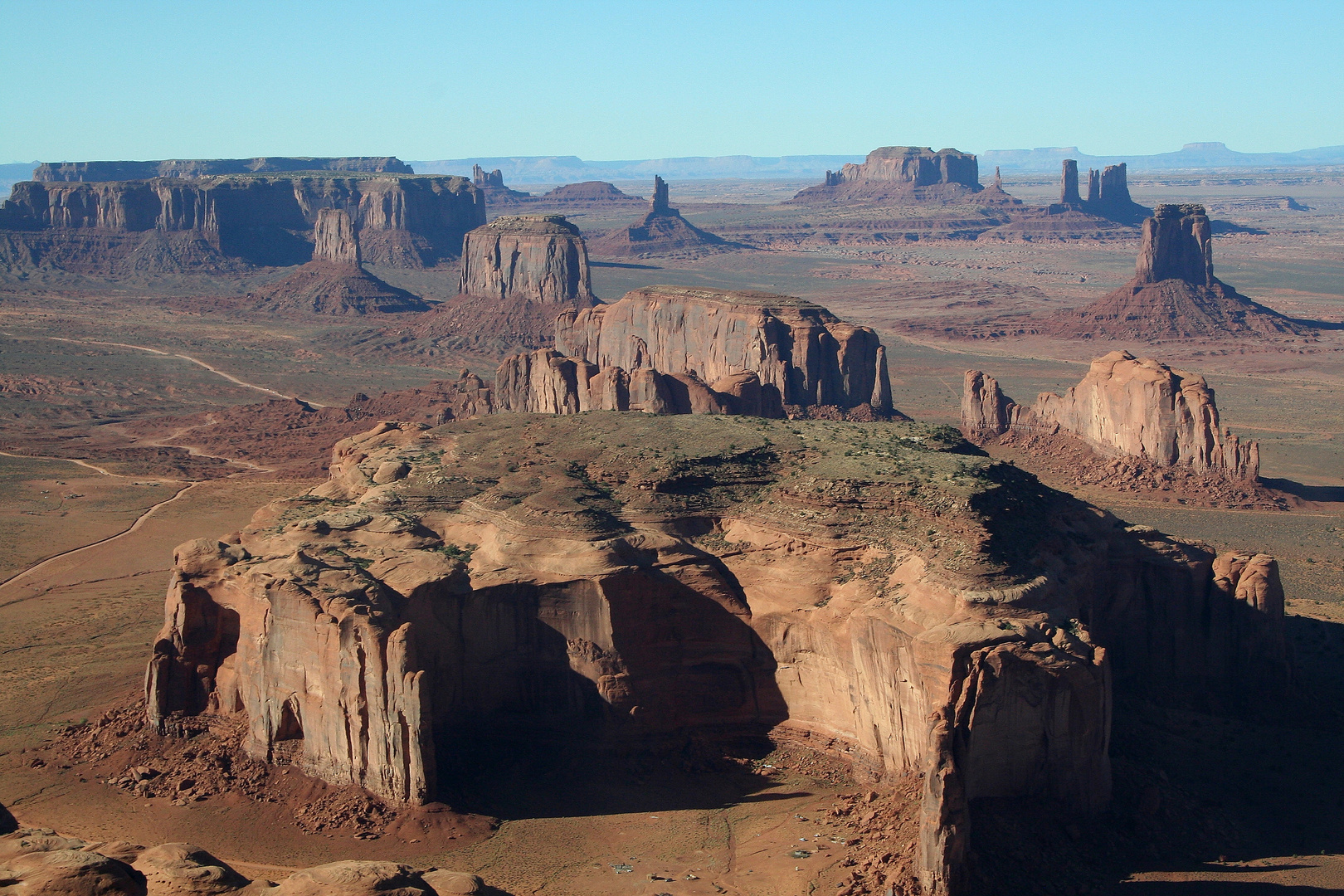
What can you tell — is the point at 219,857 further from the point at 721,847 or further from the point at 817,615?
the point at 817,615

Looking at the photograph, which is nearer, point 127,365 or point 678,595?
point 678,595

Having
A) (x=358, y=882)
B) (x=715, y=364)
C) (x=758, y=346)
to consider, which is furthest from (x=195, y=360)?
(x=358, y=882)

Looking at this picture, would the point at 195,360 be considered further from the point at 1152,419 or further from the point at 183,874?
the point at 183,874

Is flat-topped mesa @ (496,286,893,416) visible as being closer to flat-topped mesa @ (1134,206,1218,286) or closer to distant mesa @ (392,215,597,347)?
distant mesa @ (392,215,597,347)

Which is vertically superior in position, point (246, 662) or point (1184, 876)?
point (246, 662)

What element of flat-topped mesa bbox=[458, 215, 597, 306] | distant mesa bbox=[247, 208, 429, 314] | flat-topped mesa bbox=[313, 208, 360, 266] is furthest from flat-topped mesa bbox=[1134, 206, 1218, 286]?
flat-topped mesa bbox=[313, 208, 360, 266]

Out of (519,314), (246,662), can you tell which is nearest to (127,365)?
(519,314)
